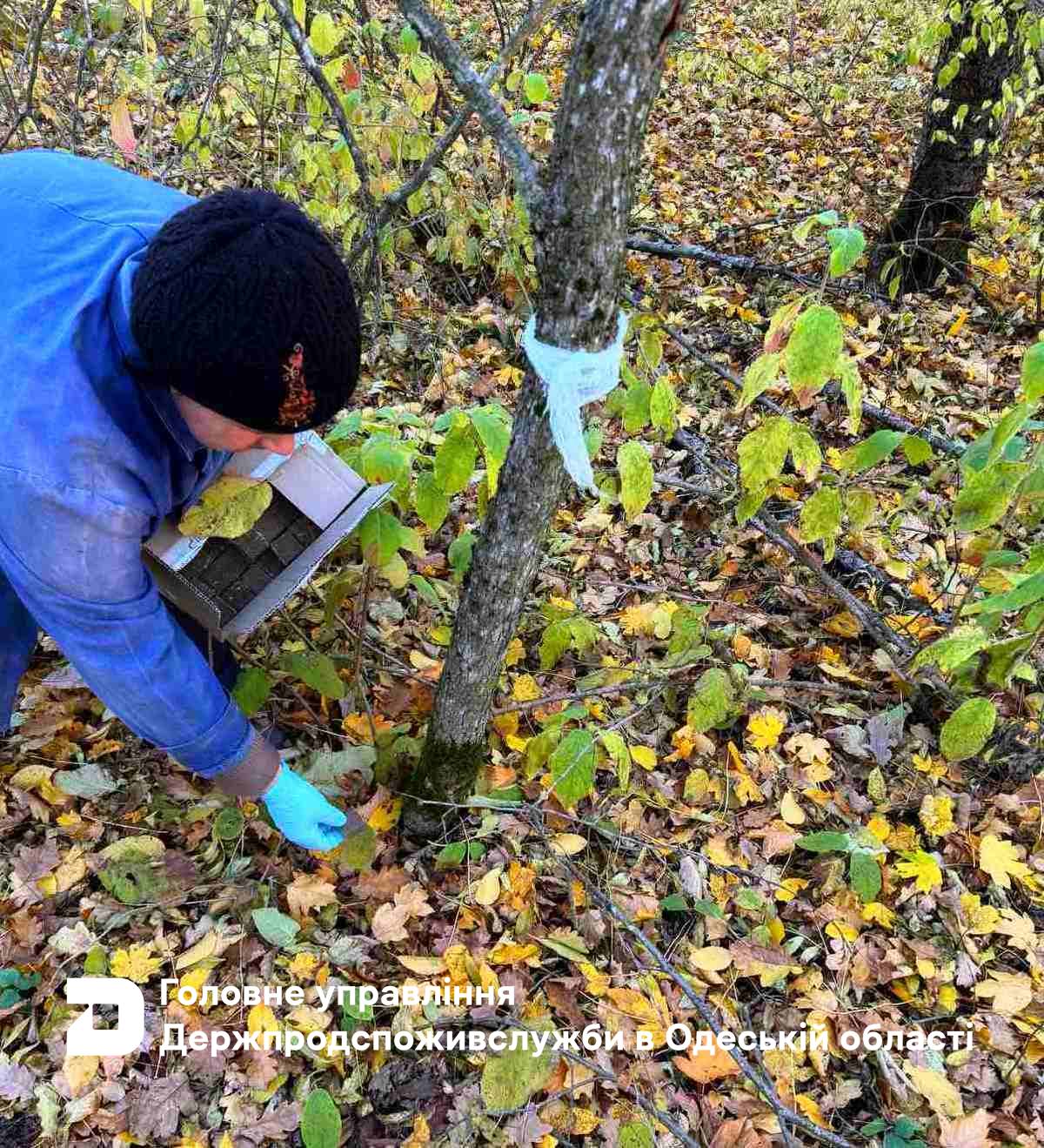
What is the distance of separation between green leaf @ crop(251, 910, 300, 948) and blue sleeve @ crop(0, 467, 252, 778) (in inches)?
17.8

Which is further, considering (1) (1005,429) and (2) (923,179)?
(2) (923,179)

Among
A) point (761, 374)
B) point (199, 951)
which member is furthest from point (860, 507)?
point (199, 951)

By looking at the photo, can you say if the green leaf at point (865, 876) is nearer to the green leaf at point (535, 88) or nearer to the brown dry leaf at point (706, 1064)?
the brown dry leaf at point (706, 1064)

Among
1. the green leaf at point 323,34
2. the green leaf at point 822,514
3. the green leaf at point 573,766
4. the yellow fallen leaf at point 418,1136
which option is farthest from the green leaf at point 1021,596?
the green leaf at point 323,34

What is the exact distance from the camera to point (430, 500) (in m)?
1.81

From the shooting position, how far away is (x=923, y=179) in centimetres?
421

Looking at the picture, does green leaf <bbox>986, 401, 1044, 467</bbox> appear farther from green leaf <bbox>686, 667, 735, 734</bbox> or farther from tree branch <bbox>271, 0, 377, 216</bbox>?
tree branch <bbox>271, 0, 377, 216</bbox>

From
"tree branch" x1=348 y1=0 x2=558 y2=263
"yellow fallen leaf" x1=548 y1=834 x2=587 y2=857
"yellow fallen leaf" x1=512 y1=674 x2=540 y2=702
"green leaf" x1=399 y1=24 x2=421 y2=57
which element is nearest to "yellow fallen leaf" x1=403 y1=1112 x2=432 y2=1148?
"yellow fallen leaf" x1=548 y1=834 x2=587 y2=857

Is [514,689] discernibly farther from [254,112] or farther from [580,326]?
[254,112]

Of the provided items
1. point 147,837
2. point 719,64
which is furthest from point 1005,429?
point 719,64

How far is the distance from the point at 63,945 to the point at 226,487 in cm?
119

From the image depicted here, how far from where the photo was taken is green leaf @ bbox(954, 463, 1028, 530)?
184 centimetres

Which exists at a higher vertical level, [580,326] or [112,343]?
[580,326]

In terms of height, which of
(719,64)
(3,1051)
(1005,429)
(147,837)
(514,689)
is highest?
(719,64)
